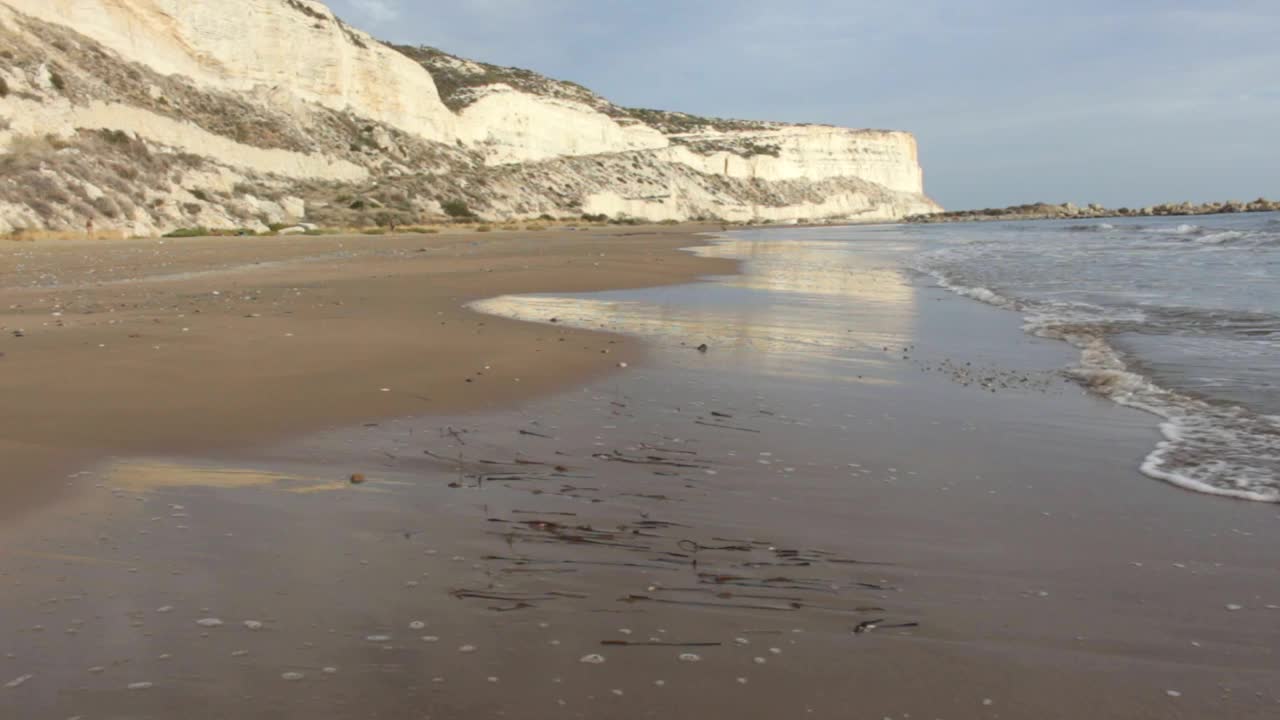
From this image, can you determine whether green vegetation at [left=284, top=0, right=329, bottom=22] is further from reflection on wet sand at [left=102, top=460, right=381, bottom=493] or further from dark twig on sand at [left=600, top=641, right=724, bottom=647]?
dark twig on sand at [left=600, top=641, right=724, bottom=647]

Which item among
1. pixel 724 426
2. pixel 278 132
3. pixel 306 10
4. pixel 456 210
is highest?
pixel 306 10

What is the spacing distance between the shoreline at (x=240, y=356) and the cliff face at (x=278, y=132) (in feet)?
46.2

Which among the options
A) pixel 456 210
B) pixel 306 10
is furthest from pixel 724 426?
pixel 306 10

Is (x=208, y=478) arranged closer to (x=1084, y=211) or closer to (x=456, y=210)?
(x=456, y=210)

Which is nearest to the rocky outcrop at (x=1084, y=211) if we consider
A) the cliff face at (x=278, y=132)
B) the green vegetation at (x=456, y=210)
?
the cliff face at (x=278, y=132)

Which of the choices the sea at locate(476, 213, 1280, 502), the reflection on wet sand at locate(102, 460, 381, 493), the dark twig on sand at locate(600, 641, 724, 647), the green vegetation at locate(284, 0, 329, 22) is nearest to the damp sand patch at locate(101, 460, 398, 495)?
the reflection on wet sand at locate(102, 460, 381, 493)

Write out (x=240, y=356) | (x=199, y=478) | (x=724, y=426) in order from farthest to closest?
(x=240, y=356), (x=724, y=426), (x=199, y=478)

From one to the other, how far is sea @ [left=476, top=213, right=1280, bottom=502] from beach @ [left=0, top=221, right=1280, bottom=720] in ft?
0.77

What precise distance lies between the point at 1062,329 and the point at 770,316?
317cm

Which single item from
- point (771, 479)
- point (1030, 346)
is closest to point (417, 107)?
point (1030, 346)

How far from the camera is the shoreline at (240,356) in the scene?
187 inches

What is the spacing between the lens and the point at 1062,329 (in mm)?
9820

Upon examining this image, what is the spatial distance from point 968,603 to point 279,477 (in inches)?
114

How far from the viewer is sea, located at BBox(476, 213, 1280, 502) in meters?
5.22
